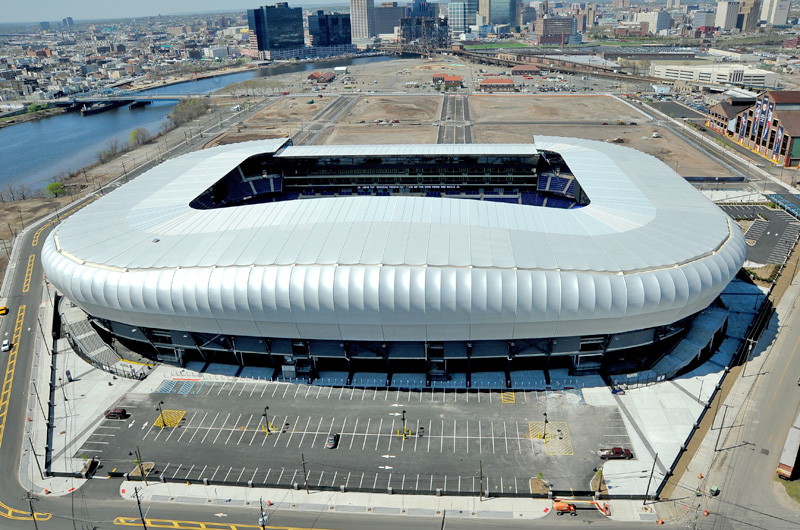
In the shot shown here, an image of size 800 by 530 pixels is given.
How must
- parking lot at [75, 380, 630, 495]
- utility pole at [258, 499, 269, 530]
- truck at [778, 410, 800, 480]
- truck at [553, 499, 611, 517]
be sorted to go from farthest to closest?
parking lot at [75, 380, 630, 495], truck at [778, 410, 800, 480], truck at [553, 499, 611, 517], utility pole at [258, 499, 269, 530]

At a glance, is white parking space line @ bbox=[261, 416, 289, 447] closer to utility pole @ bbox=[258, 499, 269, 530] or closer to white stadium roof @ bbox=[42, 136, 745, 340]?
utility pole @ bbox=[258, 499, 269, 530]

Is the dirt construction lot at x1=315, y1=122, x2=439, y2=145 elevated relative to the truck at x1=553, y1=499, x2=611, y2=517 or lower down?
elevated

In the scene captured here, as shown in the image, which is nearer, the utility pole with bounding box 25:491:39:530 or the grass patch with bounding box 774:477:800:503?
the utility pole with bounding box 25:491:39:530

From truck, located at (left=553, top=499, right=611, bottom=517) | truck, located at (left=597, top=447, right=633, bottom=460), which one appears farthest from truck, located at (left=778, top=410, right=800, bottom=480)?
truck, located at (left=553, top=499, right=611, bottom=517)

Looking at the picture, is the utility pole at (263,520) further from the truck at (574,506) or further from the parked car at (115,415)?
the truck at (574,506)

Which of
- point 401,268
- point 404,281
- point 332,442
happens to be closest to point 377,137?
point 401,268

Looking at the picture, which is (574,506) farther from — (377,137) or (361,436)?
(377,137)

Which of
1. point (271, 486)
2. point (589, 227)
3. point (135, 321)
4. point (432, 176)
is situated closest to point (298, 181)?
point (432, 176)

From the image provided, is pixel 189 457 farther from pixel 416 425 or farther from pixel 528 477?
pixel 528 477
